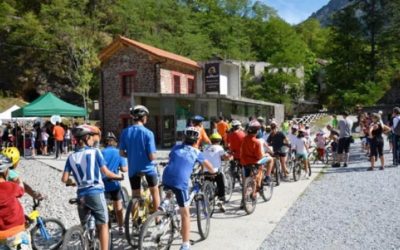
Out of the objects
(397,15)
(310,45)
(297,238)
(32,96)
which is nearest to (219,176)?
(297,238)

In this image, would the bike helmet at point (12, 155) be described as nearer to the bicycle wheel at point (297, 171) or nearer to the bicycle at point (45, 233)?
the bicycle at point (45, 233)

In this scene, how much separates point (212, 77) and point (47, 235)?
23.7m

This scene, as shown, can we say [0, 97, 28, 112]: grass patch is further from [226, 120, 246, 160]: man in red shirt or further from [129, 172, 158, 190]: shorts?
[129, 172, 158, 190]: shorts

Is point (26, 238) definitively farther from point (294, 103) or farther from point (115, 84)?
point (294, 103)

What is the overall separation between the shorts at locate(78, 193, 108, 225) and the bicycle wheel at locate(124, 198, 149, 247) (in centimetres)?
114

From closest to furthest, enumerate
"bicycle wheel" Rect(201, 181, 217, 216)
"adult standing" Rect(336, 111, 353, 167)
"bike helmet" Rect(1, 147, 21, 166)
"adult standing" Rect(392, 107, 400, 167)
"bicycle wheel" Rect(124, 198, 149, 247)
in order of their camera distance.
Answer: "bike helmet" Rect(1, 147, 21, 166)
"bicycle wheel" Rect(124, 198, 149, 247)
"bicycle wheel" Rect(201, 181, 217, 216)
"adult standing" Rect(392, 107, 400, 167)
"adult standing" Rect(336, 111, 353, 167)

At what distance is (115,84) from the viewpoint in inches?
1181

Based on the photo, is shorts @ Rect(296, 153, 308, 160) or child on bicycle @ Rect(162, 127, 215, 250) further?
shorts @ Rect(296, 153, 308, 160)

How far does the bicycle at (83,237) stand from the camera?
15.7 ft

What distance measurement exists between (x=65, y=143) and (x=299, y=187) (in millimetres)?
14301

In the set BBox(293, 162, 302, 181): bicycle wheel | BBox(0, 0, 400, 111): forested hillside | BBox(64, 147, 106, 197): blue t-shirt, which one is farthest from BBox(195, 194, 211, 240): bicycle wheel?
BBox(0, 0, 400, 111): forested hillside

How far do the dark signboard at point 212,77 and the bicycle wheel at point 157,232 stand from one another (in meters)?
22.9

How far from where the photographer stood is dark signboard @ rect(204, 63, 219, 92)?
28780 millimetres

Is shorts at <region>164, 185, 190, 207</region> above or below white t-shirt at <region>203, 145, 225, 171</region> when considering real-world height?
below
